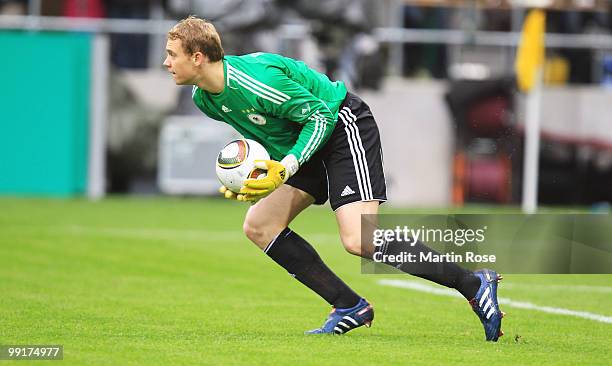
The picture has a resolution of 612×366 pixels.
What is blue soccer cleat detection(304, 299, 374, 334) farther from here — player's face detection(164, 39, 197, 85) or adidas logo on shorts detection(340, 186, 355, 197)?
player's face detection(164, 39, 197, 85)

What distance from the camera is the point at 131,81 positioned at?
22.1 m

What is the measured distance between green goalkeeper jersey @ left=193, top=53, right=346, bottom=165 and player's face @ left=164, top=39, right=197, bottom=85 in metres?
0.18

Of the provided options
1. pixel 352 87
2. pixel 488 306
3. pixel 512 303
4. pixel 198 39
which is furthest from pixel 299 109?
pixel 352 87

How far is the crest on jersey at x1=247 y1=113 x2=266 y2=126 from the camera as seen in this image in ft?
24.9

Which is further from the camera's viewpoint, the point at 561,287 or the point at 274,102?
the point at 561,287

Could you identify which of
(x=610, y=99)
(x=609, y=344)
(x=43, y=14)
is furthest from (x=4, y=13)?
(x=609, y=344)

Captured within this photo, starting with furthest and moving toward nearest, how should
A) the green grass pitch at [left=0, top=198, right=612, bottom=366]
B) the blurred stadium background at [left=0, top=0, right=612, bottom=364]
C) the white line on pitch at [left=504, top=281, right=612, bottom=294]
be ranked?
the blurred stadium background at [left=0, top=0, right=612, bottom=364] < the white line on pitch at [left=504, top=281, right=612, bottom=294] < the green grass pitch at [left=0, top=198, right=612, bottom=366]

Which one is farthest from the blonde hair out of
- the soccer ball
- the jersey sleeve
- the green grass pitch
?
the green grass pitch

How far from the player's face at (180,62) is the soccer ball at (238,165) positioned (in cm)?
45

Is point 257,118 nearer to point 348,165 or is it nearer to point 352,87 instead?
point 348,165

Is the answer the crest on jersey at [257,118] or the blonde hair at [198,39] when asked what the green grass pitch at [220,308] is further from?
the blonde hair at [198,39]

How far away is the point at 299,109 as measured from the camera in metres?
7.44

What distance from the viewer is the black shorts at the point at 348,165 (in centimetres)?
764

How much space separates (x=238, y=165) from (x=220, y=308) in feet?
6.72
